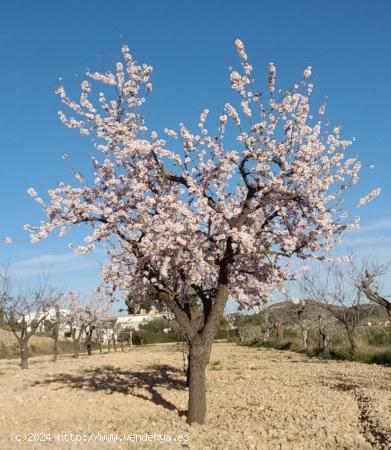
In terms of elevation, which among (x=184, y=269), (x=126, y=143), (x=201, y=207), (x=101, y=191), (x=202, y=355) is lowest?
(x=202, y=355)

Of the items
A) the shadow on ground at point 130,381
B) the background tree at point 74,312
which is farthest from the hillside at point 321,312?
the background tree at point 74,312

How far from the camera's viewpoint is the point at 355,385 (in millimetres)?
16312

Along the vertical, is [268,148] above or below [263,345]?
above

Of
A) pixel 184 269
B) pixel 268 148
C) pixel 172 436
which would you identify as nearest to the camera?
pixel 172 436

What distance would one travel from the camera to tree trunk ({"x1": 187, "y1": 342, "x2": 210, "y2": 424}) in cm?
1079

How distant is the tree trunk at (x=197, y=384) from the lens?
10.8 meters

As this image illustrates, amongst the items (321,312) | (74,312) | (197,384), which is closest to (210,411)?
(197,384)

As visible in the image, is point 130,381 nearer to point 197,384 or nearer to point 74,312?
point 197,384

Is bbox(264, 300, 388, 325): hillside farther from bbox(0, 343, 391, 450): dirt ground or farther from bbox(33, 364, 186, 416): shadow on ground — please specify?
bbox(33, 364, 186, 416): shadow on ground

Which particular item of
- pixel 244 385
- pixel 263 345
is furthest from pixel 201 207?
pixel 263 345

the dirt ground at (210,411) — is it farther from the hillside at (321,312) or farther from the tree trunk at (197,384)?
the hillside at (321,312)

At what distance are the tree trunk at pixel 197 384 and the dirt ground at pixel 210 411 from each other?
293 mm

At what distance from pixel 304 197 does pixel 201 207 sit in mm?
2083

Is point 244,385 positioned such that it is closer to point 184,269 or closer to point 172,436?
point 184,269
